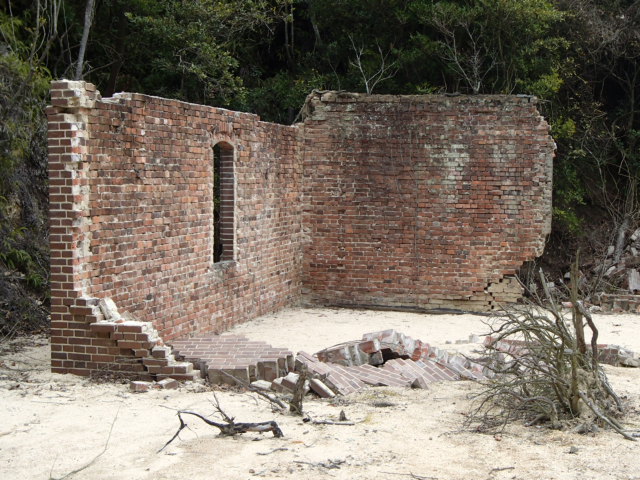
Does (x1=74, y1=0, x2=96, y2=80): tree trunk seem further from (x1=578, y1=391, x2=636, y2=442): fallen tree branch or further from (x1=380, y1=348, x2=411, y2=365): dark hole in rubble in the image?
(x1=578, y1=391, x2=636, y2=442): fallen tree branch

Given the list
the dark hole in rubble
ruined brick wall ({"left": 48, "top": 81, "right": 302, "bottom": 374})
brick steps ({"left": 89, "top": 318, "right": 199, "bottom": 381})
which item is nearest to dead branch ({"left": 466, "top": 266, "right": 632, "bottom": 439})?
the dark hole in rubble

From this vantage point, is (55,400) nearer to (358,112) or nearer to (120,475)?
(120,475)

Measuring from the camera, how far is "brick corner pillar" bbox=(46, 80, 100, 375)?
6664 millimetres

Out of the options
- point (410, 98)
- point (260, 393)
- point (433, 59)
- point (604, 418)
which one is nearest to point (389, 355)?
point (260, 393)

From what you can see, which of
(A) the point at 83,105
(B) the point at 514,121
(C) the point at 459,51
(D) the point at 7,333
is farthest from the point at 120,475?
(C) the point at 459,51

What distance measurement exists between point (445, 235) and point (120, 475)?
8.08 m

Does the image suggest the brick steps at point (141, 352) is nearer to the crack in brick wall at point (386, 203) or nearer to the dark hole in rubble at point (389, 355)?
the dark hole in rubble at point (389, 355)

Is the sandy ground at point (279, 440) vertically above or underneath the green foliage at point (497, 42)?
Answer: underneath

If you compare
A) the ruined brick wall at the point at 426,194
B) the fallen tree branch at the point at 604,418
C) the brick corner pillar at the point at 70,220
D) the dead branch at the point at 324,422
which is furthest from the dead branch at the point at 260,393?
the ruined brick wall at the point at 426,194

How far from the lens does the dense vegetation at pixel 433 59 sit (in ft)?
45.5

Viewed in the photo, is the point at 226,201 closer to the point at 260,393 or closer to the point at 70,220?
the point at 70,220

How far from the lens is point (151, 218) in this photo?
7906 mm

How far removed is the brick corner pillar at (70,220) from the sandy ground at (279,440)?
0.35m

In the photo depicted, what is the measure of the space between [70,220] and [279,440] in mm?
2891
